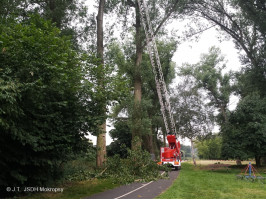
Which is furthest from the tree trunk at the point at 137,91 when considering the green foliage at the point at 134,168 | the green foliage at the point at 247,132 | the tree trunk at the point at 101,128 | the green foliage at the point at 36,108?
the green foliage at the point at 36,108

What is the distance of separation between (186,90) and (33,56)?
70.8 feet

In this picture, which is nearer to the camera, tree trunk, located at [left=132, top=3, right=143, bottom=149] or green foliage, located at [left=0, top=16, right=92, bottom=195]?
green foliage, located at [left=0, top=16, right=92, bottom=195]

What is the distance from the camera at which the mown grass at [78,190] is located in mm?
7539

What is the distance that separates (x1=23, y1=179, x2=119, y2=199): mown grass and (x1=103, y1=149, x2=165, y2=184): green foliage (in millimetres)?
870

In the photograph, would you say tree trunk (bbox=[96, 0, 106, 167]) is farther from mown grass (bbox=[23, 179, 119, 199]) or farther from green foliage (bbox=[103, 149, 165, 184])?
mown grass (bbox=[23, 179, 119, 199])

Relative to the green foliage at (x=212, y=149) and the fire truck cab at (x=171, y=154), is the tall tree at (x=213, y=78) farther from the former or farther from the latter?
the green foliage at (x=212, y=149)

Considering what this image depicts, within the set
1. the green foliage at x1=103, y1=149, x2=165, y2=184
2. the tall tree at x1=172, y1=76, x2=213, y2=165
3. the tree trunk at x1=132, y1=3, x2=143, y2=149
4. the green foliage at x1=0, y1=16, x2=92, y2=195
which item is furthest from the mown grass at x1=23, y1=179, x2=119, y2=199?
the tall tree at x1=172, y1=76, x2=213, y2=165

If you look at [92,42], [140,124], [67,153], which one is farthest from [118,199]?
[92,42]

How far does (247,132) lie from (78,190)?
1408 centimetres

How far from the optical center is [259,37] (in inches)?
771

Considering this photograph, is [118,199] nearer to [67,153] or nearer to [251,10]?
[67,153]

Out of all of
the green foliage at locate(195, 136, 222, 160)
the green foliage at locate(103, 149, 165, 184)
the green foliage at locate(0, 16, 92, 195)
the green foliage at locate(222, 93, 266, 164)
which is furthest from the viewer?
the green foliage at locate(195, 136, 222, 160)

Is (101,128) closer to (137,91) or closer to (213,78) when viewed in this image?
(137,91)

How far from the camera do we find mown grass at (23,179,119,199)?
297 inches
